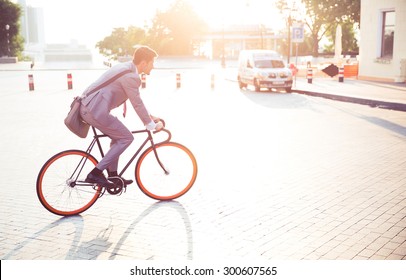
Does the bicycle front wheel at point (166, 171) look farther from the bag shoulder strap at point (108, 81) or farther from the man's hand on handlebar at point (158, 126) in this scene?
the bag shoulder strap at point (108, 81)

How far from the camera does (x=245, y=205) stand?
5.89 meters

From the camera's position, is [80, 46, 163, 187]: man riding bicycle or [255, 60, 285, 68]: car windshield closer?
[80, 46, 163, 187]: man riding bicycle

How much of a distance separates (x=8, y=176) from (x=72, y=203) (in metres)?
2.28

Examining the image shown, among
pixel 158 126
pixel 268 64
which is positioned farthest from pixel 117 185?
pixel 268 64

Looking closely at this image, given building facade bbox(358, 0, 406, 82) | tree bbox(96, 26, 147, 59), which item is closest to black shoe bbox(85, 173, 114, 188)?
building facade bbox(358, 0, 406, 82)

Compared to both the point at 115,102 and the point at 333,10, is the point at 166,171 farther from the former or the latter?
the point at 333,10

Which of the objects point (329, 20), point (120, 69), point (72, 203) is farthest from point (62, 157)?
point (329, 20)

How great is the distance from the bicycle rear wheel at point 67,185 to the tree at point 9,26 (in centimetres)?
6939

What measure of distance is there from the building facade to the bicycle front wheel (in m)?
21.9

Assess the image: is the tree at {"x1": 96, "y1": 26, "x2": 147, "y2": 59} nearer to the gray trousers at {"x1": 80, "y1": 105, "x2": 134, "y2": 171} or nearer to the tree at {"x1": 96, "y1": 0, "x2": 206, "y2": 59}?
the tree at {"x1": 96, "y1": 0, "x2": 206, "y2": 59}

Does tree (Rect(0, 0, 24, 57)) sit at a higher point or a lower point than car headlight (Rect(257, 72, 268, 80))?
higher

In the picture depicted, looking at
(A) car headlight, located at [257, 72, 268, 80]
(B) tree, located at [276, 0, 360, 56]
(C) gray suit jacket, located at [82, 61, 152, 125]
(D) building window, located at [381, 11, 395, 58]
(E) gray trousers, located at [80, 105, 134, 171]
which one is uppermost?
(B) tree, located at [276, 0, 360, 56]

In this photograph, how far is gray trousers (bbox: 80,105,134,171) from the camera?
5.28m

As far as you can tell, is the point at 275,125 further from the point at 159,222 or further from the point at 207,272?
the point at 207,272
